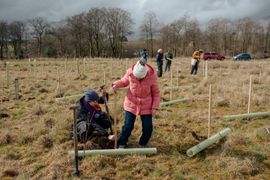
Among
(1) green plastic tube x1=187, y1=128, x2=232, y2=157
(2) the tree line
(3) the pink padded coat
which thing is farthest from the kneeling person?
(2) the tree line

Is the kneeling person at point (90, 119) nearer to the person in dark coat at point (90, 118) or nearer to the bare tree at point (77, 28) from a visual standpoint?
the person in dark coat at point (90, 118)

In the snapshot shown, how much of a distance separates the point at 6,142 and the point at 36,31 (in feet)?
173

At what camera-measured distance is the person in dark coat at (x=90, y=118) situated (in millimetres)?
4844

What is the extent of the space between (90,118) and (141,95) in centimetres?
109

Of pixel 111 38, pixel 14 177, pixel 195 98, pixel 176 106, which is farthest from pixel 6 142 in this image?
pixel 111 38

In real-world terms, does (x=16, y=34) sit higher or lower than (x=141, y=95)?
higher

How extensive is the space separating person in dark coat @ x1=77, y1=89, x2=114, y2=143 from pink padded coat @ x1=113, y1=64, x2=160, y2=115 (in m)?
0.65

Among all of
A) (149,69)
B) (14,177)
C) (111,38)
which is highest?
(111,38)

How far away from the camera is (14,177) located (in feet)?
13.2

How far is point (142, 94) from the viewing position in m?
4.51

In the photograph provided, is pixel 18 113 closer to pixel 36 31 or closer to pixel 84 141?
pixel 84 141

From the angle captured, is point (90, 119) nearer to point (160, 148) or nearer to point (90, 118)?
point (90, 118)

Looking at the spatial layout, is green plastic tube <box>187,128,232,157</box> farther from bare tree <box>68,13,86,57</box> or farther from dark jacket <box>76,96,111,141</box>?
bare tree <box>68,13,86,57</box>

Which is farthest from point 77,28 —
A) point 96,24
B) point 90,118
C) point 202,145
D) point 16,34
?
point 202,145
